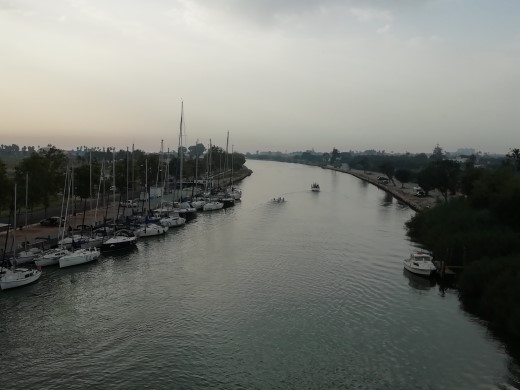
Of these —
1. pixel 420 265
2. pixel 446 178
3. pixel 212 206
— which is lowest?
pixel 212 206

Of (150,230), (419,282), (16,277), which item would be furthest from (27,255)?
(419,282)

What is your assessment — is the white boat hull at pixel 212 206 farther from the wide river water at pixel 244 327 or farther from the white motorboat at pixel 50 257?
the white motorboat at pixel 50 257

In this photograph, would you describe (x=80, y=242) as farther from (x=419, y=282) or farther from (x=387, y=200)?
(x=387, y=200)

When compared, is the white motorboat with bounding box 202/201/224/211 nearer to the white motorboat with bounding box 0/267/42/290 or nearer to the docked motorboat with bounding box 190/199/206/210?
the docked motorboat with bounding box 190/199/206/210

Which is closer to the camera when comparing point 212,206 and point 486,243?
point 486,243

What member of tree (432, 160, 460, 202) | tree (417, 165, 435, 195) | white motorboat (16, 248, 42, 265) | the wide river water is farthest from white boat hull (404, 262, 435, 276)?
tree (417, 165, 435, 195)

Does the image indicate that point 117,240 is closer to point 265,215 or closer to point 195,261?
point 195,261
